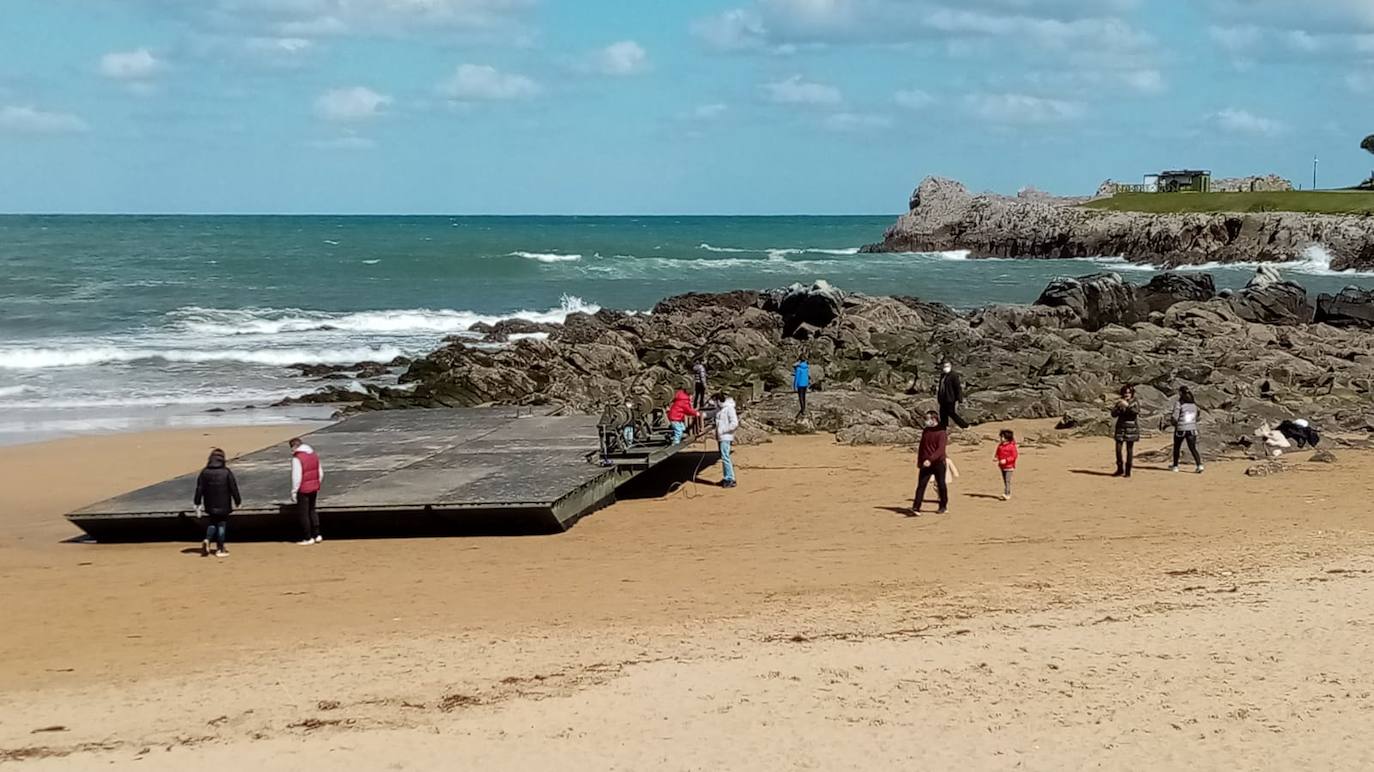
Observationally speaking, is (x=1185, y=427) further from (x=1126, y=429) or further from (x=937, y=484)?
(x=937, y=484)

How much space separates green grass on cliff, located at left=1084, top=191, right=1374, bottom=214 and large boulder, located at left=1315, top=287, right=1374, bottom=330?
47.5 metres

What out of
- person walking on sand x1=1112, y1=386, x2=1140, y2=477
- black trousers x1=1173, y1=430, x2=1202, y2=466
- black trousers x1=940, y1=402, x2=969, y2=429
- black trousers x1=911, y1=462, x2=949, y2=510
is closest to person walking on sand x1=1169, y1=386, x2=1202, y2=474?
black trousers x1=1173, y1=430, x2=1202, y2=466

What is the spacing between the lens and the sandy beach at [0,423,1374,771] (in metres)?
9.16

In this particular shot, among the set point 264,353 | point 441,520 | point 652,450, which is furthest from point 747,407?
point 264,353

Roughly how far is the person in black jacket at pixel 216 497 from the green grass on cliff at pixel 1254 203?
80774mm

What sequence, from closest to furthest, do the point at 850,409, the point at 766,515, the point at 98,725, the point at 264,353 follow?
the point at 98,725
the point at 766,515
the point at 850,409
the point at 264,353

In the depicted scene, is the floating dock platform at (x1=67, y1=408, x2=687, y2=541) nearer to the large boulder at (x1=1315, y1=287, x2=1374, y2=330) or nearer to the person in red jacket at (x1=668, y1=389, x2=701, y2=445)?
the person in red jacket at (x1=668, y1=389, x2=701, y2=445)

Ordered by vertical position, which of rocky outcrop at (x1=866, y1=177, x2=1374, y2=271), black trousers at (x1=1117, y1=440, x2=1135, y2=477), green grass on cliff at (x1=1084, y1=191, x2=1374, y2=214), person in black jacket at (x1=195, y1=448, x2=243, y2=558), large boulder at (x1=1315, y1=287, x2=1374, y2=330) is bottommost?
black trousers at (x1=1117, y1=440, x2=1135, y2=477)

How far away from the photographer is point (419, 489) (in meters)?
16.9

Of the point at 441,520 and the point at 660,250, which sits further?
the point at 660,250

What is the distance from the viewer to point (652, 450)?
19297 millimetres

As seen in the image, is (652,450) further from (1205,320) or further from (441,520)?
(1205,320)

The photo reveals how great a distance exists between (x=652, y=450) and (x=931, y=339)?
15907mm

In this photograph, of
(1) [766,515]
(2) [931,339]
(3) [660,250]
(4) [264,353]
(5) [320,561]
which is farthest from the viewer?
(3) [660,250]
